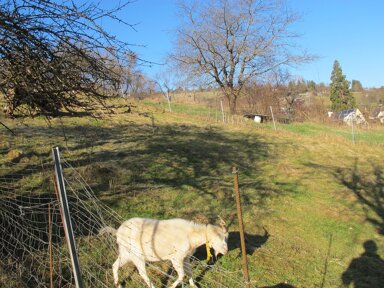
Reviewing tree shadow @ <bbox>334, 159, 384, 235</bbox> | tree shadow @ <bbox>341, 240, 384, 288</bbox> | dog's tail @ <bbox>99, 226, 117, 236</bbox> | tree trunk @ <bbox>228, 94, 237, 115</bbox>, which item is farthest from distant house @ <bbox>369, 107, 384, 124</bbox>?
dog's tail @ <bbox>99, 226, 117, 236</bbox>

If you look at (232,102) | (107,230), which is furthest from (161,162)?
(232,102)

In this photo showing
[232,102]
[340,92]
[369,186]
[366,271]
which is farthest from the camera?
[340,92]

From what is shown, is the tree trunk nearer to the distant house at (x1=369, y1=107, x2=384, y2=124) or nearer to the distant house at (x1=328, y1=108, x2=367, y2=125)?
A: the distant house at (x1=328, y1=108, x2=367, y2=125)

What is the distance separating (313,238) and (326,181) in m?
4.77

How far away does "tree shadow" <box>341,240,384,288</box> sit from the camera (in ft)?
20.7

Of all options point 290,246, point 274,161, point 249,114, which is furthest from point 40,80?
point 249,114

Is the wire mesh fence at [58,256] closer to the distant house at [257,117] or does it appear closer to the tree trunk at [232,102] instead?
the distant house at [257,117]

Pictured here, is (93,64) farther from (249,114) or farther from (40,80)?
(249,114)

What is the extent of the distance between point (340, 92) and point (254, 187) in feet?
146

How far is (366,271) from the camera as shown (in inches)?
266

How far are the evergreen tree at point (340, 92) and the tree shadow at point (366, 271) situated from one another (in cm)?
4265

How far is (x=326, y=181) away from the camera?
40.3 feet

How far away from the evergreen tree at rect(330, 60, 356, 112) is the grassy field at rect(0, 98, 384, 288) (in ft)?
109

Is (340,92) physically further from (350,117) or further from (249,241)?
(249,241)
